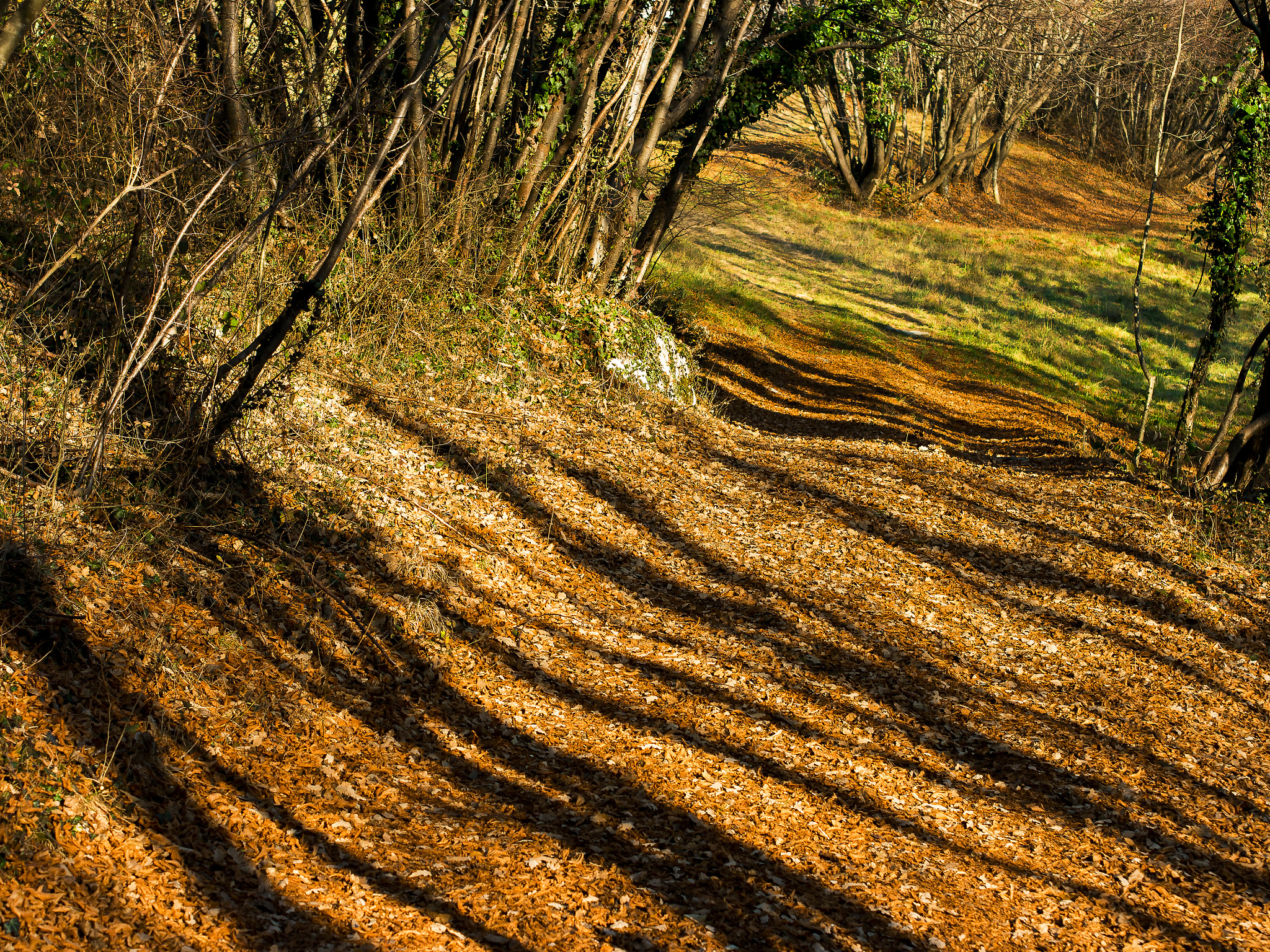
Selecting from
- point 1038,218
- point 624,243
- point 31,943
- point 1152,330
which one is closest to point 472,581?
point 31,943

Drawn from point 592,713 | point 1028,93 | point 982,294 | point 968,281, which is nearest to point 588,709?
point 592,713

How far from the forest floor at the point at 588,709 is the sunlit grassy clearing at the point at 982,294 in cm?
983

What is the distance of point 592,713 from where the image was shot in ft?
17.1

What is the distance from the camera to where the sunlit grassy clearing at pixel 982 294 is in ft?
62.4

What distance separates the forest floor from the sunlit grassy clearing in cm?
983

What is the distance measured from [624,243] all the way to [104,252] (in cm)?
625

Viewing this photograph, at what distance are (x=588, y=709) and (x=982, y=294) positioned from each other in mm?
21253

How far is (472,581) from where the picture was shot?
612cm

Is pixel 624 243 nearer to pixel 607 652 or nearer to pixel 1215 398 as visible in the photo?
pixel 607 652

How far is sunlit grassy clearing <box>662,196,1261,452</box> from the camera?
19.0m

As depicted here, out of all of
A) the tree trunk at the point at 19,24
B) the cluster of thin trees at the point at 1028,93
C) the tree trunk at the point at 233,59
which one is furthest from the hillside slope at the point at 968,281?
the tree trunk at the point at 19,24

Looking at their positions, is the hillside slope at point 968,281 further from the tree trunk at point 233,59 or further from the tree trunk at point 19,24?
the tree trunk at point 19,24

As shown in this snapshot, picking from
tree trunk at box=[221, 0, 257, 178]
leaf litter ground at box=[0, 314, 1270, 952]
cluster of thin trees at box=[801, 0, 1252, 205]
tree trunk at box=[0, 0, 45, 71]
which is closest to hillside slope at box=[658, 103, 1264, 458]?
cluster of thin trees at box=[801, 0, 1252, 205]

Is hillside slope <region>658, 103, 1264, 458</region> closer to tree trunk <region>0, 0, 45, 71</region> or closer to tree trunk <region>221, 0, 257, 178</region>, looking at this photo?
tree trunk <region>221, 0, 257, 178</region>
